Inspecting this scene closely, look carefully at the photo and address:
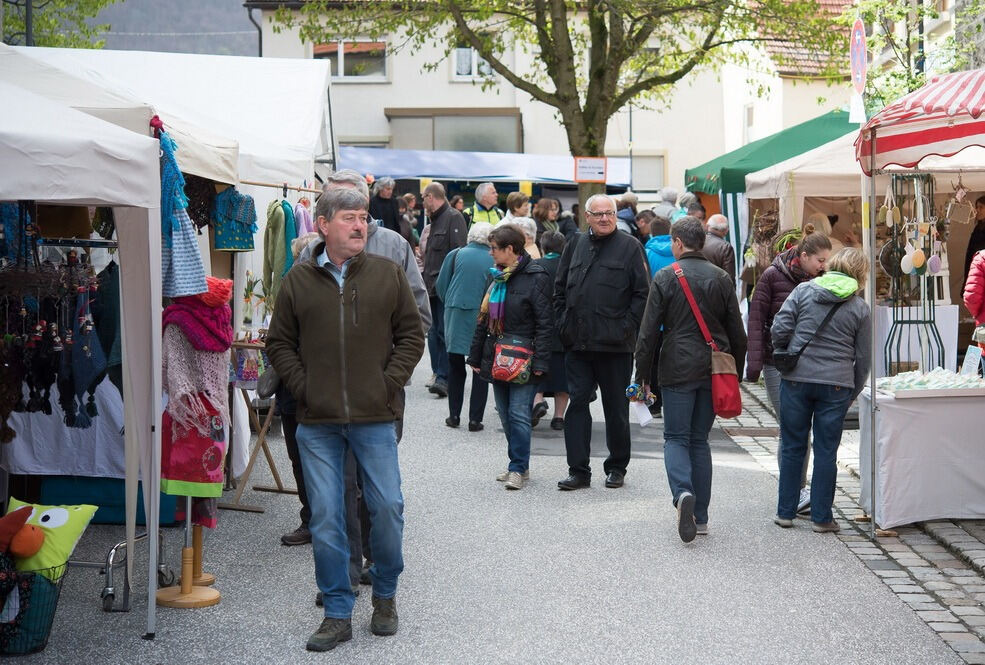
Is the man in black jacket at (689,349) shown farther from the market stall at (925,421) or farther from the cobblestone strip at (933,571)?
the cobblestone strip at (933,571)

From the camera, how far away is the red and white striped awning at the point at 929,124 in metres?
6.05

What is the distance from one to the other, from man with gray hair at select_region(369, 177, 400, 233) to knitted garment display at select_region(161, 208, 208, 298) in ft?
31.6

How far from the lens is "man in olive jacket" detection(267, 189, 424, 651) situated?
5.28 m

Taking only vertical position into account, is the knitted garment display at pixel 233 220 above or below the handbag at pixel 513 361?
above

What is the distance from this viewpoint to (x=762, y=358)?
332 inches

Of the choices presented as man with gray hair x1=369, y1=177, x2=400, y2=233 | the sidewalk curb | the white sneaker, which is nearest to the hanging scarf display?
the white sneaker

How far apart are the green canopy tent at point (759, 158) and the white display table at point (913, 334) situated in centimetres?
431

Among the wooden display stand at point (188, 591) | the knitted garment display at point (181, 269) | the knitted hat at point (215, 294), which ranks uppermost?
the knitted garment display at point (181, 269)

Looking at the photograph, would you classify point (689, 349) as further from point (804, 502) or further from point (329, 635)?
point (329, 635)

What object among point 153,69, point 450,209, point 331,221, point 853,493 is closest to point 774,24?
point 450,209

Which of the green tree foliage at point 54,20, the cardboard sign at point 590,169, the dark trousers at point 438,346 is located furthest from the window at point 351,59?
the dark trousers at point 438,346

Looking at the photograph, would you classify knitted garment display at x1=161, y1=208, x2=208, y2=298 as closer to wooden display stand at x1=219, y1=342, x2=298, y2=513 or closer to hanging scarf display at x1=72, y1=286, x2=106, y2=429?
hanging scarf display at x1=72, y1=286, x2=106, y2=429

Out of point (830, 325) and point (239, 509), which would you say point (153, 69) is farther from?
point (830, 325)

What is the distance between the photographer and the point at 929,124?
7.48 m
